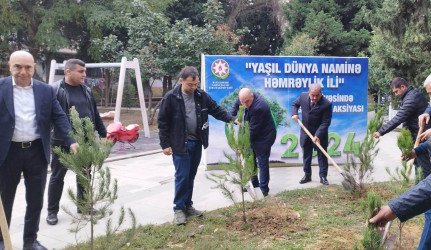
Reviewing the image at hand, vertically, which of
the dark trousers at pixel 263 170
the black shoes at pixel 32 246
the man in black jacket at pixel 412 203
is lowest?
the black shoes at pixel 32 246

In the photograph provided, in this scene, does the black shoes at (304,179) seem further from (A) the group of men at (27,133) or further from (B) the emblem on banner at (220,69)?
(A) the group of men at (27,133)

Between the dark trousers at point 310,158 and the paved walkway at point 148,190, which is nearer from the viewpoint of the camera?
the paved walkway at point 148,190

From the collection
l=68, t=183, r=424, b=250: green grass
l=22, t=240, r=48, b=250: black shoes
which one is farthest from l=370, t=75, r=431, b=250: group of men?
l=22, t=240, r=48, b=250: black shoes

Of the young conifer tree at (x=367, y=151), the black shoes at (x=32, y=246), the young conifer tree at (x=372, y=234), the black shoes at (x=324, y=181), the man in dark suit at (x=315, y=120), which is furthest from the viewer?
the black shoes at (x=324, y=181)

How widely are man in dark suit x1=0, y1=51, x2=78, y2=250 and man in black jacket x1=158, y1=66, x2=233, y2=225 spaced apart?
1.14 metres

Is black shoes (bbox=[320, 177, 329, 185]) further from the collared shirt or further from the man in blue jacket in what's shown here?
the collared shirt

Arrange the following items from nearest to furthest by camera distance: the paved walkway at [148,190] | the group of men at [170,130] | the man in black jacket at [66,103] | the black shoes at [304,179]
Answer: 1. the group of men at [170,130]
2. the paved walkway at [148,190]
3. the man in black jacket at [66,103]
4. the black shoes at [304,179]

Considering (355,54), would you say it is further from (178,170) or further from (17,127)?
(17,127)

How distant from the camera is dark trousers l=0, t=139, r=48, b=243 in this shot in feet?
11.5

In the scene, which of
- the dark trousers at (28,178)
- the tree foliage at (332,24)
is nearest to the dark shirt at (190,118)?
the dark trousers at (28,178)

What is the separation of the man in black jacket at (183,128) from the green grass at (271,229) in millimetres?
340

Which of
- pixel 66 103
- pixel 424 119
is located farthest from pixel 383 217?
pixel 66 103

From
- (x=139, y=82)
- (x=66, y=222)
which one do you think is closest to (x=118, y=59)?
(x=139, y=82)

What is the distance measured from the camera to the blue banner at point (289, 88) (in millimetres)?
7371
